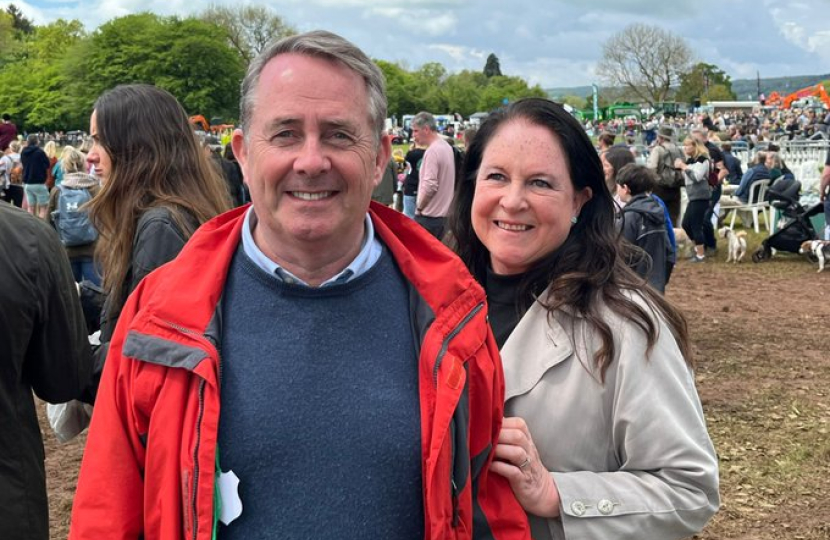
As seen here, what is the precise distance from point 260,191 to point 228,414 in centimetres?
47

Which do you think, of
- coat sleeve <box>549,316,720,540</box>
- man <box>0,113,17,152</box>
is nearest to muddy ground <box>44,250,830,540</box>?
coat sleeve <box>549,316,720,540</box>

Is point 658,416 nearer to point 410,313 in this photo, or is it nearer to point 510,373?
point 510,373

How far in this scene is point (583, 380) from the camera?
1.93 metres

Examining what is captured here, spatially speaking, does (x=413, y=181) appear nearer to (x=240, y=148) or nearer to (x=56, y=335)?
(x=56, y=335)

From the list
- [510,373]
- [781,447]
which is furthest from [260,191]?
[781,447]

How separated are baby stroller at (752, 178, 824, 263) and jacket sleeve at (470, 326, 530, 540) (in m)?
11.6

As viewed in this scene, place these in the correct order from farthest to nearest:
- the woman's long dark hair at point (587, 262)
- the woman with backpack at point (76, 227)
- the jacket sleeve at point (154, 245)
A: the woman with backpack at point (76, 227), the jacket sleeve at point (154, 245), the woman's long dark hair at point (587, 262)

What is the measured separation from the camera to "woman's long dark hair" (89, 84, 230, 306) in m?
2.92

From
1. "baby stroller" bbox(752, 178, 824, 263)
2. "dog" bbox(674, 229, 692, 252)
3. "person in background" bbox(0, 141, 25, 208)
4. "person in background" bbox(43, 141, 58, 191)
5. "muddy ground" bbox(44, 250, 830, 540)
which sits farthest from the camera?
"person in background" bbox(0, 141, 25, 208)

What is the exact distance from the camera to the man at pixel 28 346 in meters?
2.05

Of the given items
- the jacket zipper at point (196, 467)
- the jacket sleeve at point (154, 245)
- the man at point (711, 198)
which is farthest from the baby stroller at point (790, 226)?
the jacket zipper at point (196, 467)

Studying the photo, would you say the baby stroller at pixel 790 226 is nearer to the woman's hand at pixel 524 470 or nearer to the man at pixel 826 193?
the man at pixel 826 193

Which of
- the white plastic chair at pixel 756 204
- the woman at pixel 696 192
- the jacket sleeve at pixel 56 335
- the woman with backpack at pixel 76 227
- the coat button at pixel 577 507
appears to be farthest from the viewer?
the white plastic chair at pixel 756 204

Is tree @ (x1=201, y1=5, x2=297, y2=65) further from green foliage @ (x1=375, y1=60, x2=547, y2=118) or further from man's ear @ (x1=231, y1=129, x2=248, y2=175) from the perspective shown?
man's ear @ (x1=231, y1=129, x2=248, y2=175)
